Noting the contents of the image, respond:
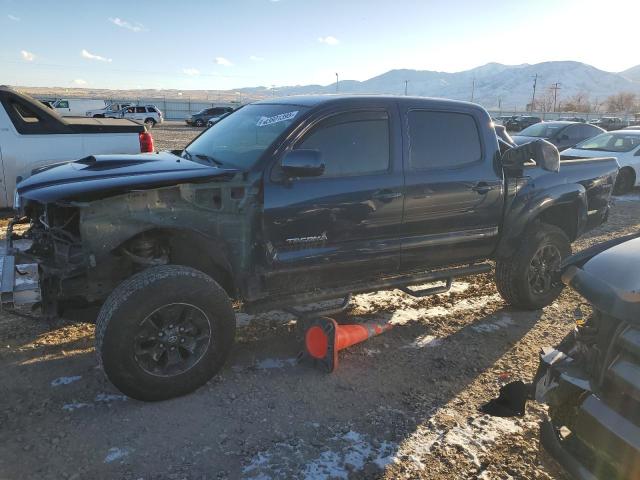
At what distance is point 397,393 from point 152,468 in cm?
168

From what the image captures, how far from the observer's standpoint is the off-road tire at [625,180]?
Result: 1248cm

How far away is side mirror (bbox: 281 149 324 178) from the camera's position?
339cm

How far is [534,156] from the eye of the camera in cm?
451

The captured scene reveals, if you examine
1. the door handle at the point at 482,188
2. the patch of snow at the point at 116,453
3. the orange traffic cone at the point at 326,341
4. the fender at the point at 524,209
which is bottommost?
the patch of snow at the point at 116,453

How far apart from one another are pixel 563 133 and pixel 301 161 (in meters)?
14.1

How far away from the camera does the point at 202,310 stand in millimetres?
3318

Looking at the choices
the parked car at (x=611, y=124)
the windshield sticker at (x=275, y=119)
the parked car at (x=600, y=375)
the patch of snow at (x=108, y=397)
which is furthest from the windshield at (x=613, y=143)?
the parked car at (x=611, y=124)

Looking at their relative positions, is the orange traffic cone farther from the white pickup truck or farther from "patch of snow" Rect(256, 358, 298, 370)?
the white pickup truck

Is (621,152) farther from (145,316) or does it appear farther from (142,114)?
(142,114)

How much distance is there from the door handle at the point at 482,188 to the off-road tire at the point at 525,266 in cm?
74

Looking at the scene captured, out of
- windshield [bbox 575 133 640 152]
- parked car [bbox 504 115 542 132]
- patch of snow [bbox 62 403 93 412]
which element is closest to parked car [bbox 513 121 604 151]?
windshield [bbox 575 133 640 152]

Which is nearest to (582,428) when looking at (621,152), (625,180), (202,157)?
(202,157)

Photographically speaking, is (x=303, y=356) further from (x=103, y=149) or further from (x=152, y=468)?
(x=103, y=149)

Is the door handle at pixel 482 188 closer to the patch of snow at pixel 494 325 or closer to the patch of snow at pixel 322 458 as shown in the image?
the patch of snow at pixel 494 325
